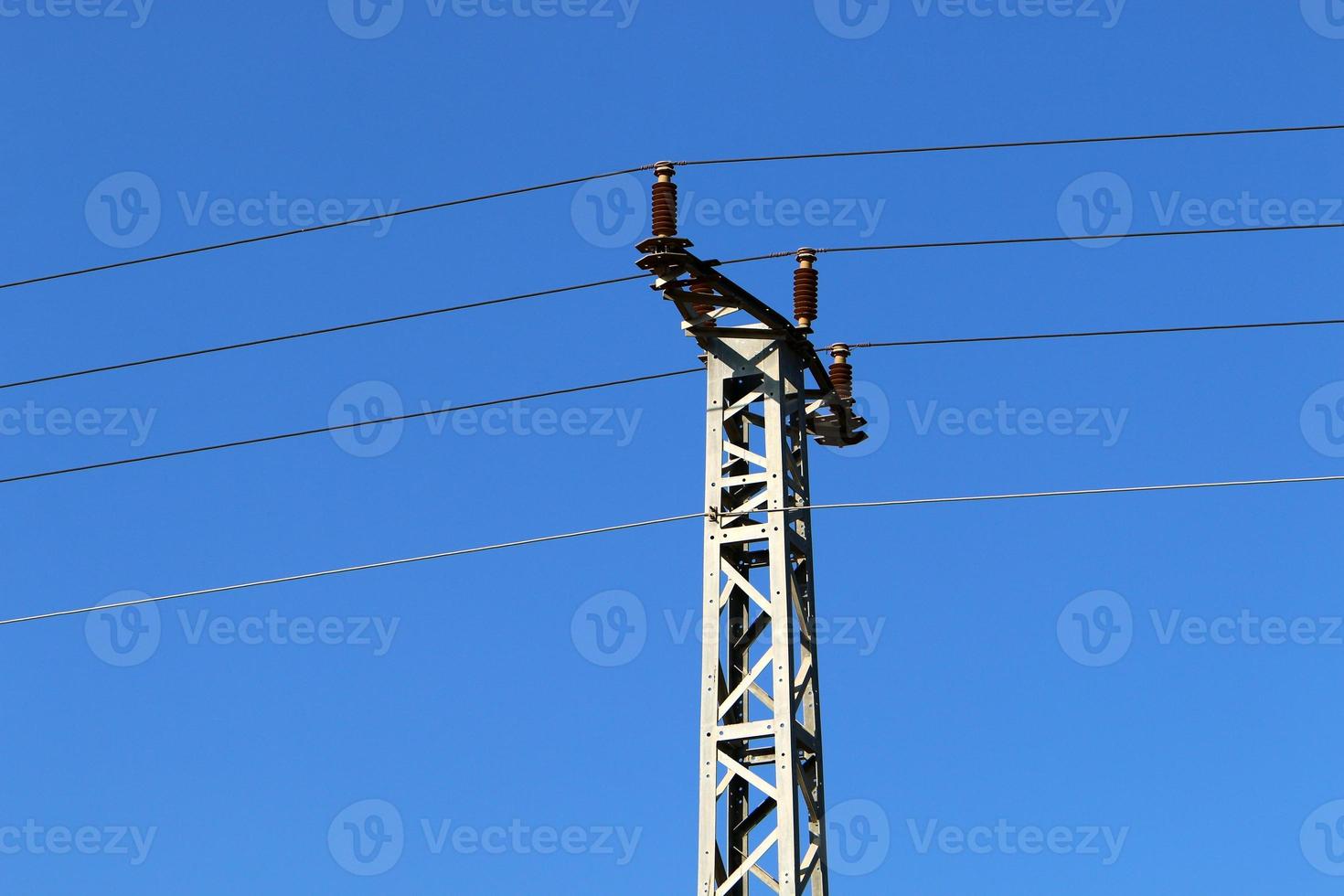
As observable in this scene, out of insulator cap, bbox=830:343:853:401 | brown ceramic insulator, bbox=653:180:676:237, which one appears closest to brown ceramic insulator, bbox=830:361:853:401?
insulator cap, bbox=830:343:853:401

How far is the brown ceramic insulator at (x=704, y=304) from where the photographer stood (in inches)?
526

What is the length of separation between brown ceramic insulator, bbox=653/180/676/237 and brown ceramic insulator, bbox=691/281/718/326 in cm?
44

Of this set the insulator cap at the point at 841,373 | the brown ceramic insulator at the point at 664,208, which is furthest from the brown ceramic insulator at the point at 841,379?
the brown ceramic insulator at the point at 664,208

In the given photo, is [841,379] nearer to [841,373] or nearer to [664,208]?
[841,373]

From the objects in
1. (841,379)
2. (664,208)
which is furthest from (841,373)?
(664,208)

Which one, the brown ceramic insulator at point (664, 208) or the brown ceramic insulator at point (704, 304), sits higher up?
the brown ceramic insulator at point (664, 208)

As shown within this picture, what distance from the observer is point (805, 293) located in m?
14.1

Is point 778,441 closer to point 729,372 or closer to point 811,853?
point 729,372

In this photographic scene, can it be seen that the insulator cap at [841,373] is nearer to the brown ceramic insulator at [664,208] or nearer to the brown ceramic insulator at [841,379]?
the brown ceramic insulator at [841,379]

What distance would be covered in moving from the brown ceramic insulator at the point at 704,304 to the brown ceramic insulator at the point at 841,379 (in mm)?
1562

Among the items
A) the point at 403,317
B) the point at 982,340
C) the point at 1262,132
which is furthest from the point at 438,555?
the point at 1262,132

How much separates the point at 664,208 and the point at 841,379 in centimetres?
235

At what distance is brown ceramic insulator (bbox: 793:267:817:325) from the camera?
1400cm

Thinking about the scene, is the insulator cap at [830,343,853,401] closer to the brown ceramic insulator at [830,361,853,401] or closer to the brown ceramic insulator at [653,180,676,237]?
the brown ceramic insulator at [830,361,853,401]
